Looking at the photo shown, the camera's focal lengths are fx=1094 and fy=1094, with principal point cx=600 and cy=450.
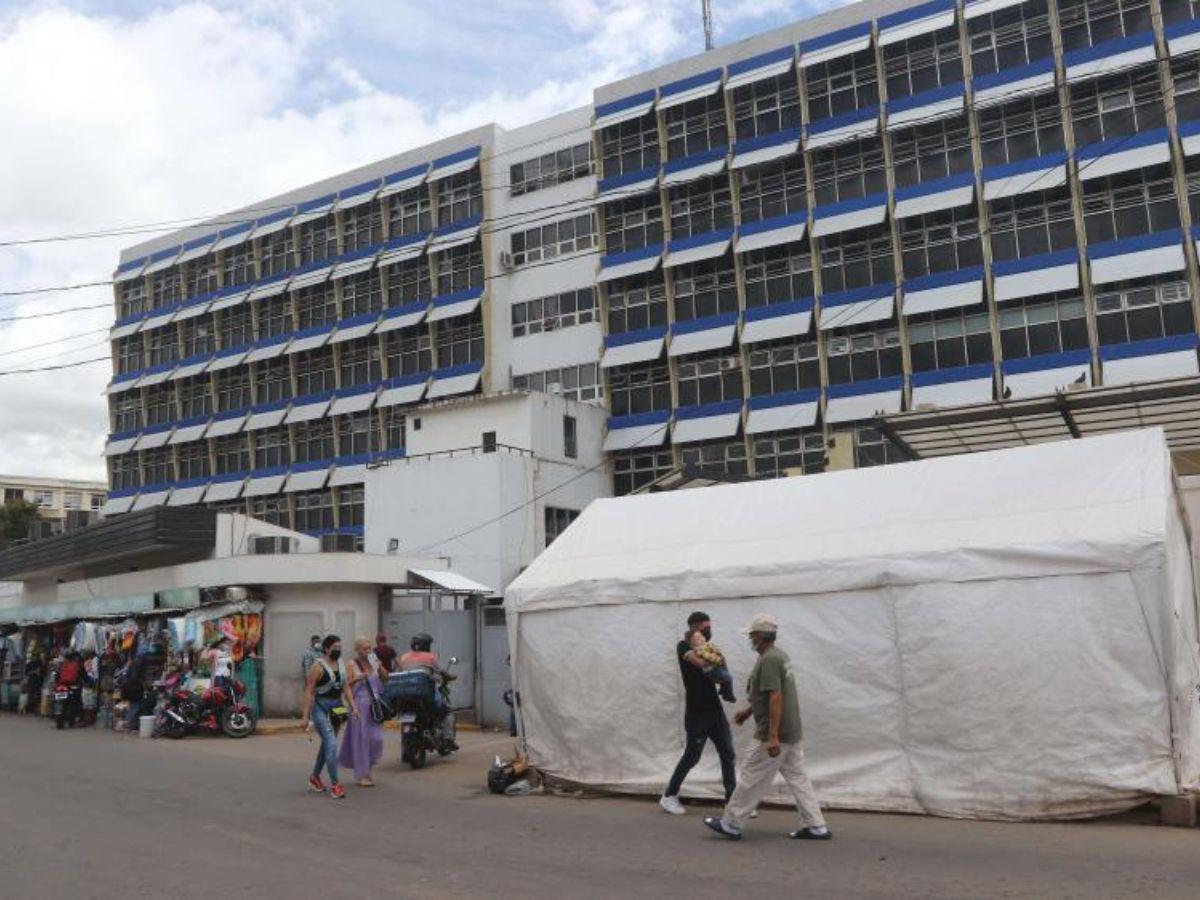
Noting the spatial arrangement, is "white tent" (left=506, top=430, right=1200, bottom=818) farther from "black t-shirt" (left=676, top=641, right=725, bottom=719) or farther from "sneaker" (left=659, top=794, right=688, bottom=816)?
"black t-shirt" (left=676, top=641, right=725, bottom=719)

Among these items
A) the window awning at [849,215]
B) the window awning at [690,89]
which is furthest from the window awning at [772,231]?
the window awning at [690,89]

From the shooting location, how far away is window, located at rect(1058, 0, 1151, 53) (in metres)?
36.1

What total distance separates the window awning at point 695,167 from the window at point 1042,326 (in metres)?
12.4

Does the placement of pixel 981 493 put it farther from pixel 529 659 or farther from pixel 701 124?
pixel 701 124

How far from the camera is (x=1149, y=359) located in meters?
34.9

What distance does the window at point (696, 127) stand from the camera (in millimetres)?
43875

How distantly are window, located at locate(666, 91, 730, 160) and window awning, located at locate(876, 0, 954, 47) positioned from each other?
22.0 feet

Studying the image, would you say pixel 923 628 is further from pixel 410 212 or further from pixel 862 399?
pixel 410 212

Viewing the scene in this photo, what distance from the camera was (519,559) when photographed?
3791 cm

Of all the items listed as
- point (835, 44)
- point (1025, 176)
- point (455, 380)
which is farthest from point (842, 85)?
point (455, 380)

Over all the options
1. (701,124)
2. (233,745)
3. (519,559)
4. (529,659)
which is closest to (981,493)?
(529,659)

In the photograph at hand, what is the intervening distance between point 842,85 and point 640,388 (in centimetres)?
1402

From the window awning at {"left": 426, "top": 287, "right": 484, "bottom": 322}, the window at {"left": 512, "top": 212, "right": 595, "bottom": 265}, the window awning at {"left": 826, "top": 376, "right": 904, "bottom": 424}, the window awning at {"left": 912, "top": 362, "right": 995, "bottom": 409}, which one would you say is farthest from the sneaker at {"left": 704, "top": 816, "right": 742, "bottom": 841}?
the window awning at {"left": 426, "top": 287, "right": 484, "bottom": 322}

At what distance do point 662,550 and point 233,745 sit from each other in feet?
33.3
